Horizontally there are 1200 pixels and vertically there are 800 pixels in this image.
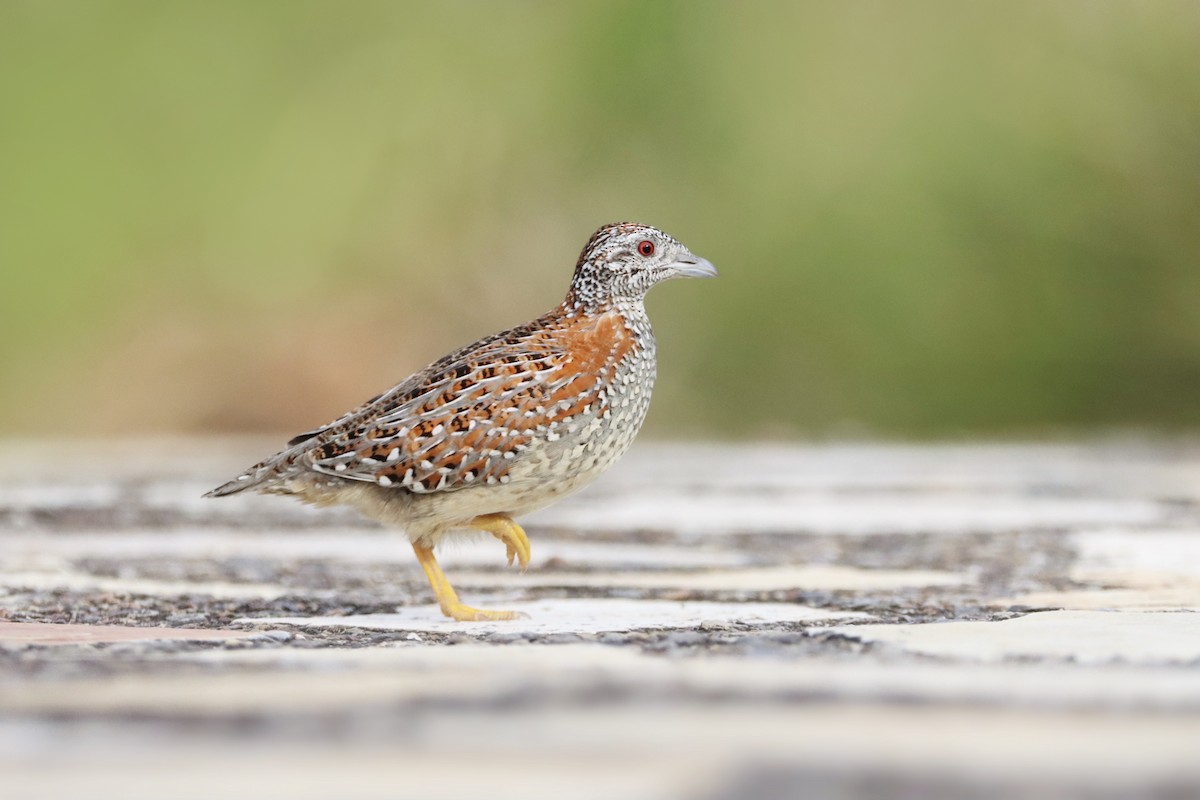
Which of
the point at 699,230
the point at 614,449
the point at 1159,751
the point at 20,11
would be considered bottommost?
the point at 1159,751

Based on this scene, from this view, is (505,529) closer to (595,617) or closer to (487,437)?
(487,437)

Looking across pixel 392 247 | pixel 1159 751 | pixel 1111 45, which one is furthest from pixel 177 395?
pixel 1159 751

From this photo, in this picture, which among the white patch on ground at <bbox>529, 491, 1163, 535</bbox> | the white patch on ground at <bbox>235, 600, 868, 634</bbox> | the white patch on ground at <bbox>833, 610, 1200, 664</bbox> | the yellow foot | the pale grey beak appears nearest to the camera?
the white patch on ground at <bbox>833, 610, 1200, 664</bbox>

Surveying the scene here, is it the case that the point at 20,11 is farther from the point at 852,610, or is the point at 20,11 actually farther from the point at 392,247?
the point at 852,610

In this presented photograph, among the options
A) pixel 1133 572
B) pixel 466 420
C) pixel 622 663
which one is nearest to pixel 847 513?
pixel 1133 572

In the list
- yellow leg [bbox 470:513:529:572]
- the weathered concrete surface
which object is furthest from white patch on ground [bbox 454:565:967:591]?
yellow leg [bbox 470:513:529:572]

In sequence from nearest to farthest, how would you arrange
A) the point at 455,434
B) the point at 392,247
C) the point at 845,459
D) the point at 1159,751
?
the point at 1159,751
the point at 455,434
the point at 845,459
the point at 392,247

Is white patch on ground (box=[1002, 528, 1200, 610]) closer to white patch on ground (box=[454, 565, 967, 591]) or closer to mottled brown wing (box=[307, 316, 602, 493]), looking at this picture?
white patch on ground (box=[454, 565, 967, 591])
